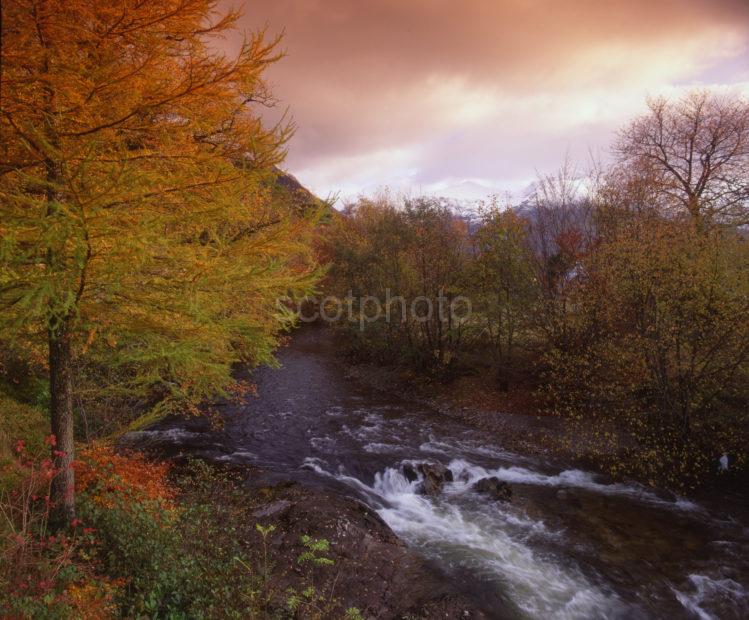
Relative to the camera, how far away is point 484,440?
14570 millimetres

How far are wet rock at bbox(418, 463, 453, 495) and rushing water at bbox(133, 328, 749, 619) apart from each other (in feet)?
0.72

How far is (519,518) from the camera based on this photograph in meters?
10.0

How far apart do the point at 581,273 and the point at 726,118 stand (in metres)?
11.7

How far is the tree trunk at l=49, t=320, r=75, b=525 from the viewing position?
5762 mm

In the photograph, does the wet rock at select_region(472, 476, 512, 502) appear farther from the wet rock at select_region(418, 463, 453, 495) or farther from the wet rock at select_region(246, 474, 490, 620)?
the wet rock at select_region(246, 474, 490, 620)

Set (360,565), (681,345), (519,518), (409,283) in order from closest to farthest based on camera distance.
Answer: (360,565) < (519,518) < (681,345) < (409,283)

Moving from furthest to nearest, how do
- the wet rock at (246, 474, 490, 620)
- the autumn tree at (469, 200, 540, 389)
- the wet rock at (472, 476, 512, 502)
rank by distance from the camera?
1. the autumn tree at (469, 200, 540, 389)
2. the wet rock at (472, 476, 512, 502)
3. the wet rock at (246, 474, 490, 620)

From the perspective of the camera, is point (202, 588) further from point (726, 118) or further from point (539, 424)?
point (726, 118)

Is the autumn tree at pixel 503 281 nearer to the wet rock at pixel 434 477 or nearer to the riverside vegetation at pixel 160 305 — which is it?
the riverside vegetation at pixel 160 305

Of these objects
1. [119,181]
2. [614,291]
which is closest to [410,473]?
[614,291]

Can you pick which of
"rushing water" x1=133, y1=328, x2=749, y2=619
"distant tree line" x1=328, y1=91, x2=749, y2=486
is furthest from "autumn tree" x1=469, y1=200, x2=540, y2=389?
"rushing water" x1=133, y1=328, x2=749, y2=619

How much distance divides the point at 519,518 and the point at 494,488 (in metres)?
1.19

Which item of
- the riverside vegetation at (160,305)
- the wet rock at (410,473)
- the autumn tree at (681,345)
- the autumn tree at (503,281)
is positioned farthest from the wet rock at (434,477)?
the autumn tree at (503,281)

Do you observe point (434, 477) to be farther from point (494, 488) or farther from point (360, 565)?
point (360, 565)
